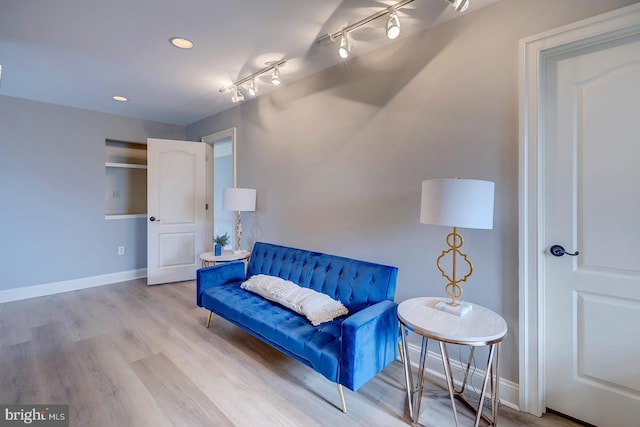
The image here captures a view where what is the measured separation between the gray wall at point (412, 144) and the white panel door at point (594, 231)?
0.62 ft

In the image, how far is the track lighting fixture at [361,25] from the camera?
70.3 inches

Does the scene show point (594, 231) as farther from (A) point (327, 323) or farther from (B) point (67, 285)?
(B) point (67, 285)

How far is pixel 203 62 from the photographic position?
2.67 meters

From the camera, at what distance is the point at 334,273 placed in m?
2.35

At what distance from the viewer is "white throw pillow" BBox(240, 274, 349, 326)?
6.73 ft

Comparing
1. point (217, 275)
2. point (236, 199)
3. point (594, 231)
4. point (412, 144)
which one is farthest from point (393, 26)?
point (217, 275)

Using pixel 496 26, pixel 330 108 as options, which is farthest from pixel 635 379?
pixel 330 108

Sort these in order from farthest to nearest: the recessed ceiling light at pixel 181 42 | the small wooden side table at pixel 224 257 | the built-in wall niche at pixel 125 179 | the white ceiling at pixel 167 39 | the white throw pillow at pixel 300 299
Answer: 1. the built-in wall niche at pixel 125 179
2. the small wooden side table at pixel 224 257
3. the recessed ceiling light at pixel 181 42
4. the white throw pillow at pixel 300 299
5. the white ceiling at pixel 167 39

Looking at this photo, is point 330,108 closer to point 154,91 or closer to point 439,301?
point 439,301

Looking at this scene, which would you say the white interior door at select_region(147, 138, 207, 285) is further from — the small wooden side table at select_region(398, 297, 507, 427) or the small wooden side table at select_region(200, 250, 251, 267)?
the small wooden side table at select_region(398, 297, 507, 427)

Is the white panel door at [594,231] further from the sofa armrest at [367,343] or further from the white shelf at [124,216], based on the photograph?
the white shelf at [124,216]

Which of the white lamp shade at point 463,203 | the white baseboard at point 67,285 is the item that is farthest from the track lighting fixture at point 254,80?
the white baseboard at point 67,285

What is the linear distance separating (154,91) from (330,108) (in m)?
2.17

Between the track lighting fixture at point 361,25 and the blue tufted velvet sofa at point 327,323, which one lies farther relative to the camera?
the track lighting fixture at point 361,25
